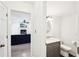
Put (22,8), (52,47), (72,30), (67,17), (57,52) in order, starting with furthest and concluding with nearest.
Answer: (67,17), (72,30), (22,8), (57,52), (52,47)

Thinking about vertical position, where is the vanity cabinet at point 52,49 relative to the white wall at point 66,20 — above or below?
below

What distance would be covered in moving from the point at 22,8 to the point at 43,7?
106 cm

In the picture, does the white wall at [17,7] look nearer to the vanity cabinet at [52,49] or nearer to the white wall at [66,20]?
the white wall at [66,20]

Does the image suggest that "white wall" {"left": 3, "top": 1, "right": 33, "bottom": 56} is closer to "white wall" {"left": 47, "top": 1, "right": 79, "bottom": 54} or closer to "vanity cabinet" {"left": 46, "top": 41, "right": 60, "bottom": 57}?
"white wall" {"left": 47, "top": 1, "right": 79, "bottom": 54}

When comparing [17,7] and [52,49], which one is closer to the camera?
[52,49]

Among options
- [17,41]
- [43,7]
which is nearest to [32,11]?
[43,7]

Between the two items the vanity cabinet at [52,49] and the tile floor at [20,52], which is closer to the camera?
the vanity cabinet at [52,49]

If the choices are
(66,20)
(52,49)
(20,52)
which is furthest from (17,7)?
(66,20)

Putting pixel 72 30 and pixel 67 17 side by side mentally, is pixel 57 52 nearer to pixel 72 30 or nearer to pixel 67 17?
pixel 72 30

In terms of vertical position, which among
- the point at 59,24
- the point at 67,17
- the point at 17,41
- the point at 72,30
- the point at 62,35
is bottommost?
the point at 17,41

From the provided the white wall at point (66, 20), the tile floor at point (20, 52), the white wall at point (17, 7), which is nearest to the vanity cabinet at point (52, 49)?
the white wall at point (66, 20)

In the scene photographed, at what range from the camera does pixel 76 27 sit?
9.42ft

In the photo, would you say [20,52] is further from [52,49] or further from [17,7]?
[17,7]

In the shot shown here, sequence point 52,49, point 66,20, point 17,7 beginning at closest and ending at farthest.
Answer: point 52,49, point 17,7, point 66,20
